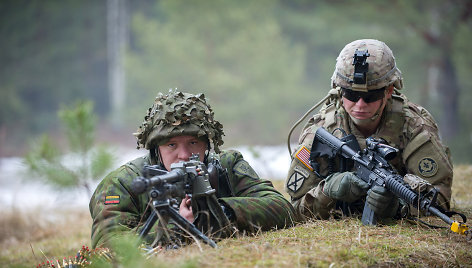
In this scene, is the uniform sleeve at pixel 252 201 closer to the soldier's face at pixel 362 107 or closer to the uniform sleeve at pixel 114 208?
the uniform sleeve at pixel 114 208

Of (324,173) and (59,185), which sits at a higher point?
(59,185)

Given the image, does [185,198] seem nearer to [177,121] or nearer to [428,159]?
[177,121]

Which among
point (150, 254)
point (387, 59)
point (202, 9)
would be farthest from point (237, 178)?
point (202, 9)

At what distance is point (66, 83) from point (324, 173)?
2602cm

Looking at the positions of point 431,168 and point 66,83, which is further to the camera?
point 66,83

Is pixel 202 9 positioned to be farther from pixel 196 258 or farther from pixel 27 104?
pixel 196 258

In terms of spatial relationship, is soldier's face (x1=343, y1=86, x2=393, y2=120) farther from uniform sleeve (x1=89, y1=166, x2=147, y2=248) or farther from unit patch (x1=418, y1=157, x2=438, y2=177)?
uniform sleeve (x1=89, y1=166, x2=147, y2=248)

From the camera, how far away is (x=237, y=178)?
4422mm

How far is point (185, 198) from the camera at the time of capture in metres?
3.86

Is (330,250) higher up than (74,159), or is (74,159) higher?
(74,159)

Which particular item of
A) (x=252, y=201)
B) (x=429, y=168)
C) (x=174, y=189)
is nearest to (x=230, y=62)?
(x=429, y=168)

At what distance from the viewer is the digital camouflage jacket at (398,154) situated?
4.85 metres

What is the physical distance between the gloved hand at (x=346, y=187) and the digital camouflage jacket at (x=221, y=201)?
0.38m

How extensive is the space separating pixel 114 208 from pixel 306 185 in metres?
1.81
